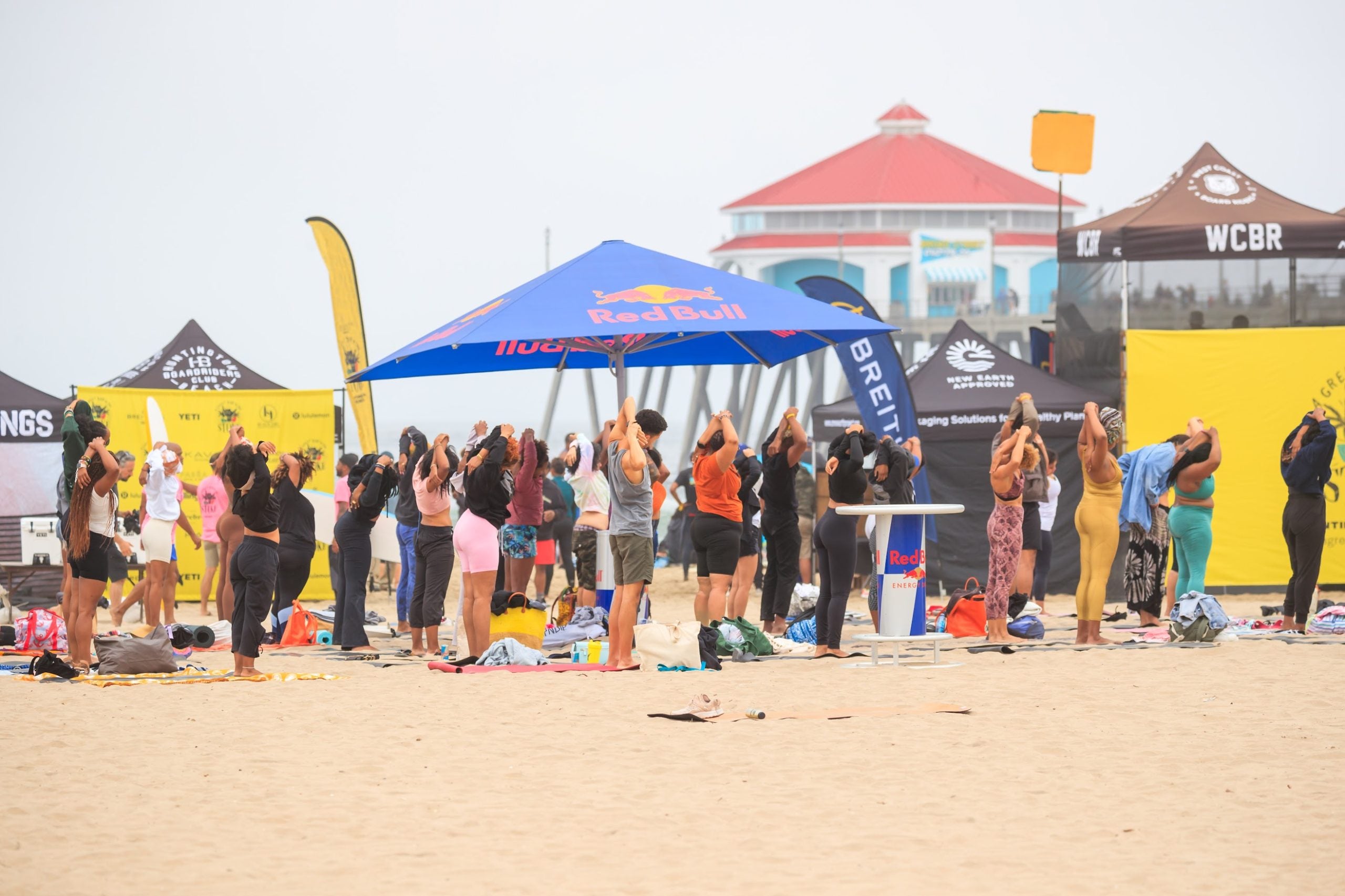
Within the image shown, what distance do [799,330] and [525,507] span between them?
2.49m

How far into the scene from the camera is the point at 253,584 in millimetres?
8086

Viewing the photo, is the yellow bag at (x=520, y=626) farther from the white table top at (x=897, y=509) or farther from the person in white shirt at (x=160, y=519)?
the person in white shirt at (x=160, y=519)

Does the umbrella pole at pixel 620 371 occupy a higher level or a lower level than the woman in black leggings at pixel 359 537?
higher

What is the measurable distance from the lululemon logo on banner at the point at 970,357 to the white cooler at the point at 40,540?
859cm

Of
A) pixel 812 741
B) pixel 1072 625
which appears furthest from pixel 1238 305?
pixel 812 741

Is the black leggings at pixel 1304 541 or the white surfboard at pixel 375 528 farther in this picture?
the white surfboard at pixel 375 528

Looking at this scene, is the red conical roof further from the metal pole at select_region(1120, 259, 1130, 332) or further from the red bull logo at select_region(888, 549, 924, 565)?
the red bull logo at select_region(888, 549, 924, 565)

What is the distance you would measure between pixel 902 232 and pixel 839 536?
222ft

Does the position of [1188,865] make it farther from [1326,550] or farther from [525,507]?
[1326,550]

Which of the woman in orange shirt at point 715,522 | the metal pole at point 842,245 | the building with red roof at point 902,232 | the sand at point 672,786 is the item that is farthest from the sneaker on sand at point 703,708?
the metal pole at point 842,245

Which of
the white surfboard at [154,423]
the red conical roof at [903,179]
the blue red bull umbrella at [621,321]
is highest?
the red conical roof at [903,179]

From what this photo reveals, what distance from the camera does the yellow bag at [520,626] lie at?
9.19m

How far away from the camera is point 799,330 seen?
28.8 feet

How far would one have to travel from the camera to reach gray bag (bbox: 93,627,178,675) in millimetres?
8281
